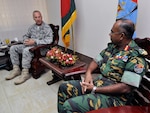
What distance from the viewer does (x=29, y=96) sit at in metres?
2.03

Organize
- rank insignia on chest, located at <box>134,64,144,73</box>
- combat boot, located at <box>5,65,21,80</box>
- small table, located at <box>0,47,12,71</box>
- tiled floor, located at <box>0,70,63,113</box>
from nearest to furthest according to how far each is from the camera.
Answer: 1. rank insignia on chest, located at <box>134,64,144,73</box>
2. tiled floor, located at <box>0,70,63,113</box>
3. combat boot, located at <box>5,65,21,80</box>
4. small table, located at <box>0,47,12,71</box>

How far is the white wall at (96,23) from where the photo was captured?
63.4 inches

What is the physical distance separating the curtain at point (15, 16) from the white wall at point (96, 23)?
1493 mm

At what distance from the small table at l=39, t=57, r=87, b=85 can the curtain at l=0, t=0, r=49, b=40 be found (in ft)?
6.14

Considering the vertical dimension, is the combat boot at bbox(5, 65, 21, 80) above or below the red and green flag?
below

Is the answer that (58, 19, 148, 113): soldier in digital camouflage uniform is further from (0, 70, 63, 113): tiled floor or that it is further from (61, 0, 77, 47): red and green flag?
(61, 0, 77, 47): red and green flag

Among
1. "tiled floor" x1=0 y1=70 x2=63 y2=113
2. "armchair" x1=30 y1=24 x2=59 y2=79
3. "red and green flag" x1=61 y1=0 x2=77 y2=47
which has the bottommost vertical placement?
"tiled floor" x1=0 y1=70 x2=63 y2=113

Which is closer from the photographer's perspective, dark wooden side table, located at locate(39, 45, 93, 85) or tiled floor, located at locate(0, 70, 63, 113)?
dark wooden side table, located at locate(39, 45, 93, 85)

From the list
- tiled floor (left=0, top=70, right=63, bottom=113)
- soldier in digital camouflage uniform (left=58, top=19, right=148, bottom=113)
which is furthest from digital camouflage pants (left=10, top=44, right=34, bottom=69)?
soldier in digital camouflage uniform (left=58, top=19, right=148, bottom=113)

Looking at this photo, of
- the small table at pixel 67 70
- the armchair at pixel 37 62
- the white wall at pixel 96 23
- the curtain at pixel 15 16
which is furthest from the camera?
the curtain at pixel 15 16

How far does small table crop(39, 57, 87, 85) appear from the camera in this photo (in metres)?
1.35

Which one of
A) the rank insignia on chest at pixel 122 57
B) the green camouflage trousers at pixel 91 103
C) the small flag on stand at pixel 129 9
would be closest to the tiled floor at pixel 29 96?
the green camouflage trousers at pixel 91 103

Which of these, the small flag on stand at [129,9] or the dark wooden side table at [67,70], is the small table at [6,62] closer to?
the dark wooden side table at [67,70]

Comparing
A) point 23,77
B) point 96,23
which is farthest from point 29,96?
point 96,23
